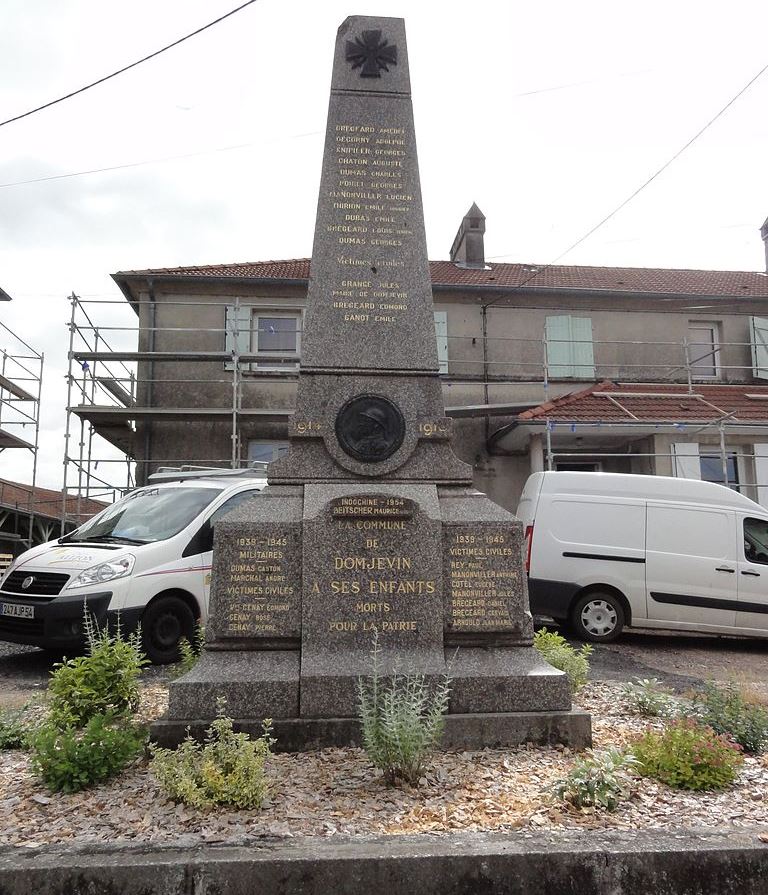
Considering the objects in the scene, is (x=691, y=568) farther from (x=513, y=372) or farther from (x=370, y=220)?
(x=513, y=372)

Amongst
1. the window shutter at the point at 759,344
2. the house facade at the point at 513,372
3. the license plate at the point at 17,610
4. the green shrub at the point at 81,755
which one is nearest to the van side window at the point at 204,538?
the license plate at the point at 17,610

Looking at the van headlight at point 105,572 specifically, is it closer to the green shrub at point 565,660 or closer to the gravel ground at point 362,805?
the gravel ground at point 362,805

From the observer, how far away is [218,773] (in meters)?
3.23

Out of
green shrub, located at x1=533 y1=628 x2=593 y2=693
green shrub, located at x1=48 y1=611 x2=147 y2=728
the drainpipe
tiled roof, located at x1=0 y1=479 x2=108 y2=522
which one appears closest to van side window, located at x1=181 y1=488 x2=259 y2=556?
green shrub, located at x1=48 y1=611 x2=147 y2=728

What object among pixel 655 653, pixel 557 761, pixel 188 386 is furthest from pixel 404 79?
pixel 188 386

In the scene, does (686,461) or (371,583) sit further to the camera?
(686,461)

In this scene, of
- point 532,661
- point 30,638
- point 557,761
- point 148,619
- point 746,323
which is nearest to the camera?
point 557,761

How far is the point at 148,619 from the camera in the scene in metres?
7.37

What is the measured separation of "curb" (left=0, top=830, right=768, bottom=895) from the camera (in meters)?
2.61

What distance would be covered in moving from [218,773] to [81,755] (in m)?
0.77

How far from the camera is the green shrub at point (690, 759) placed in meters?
3.50

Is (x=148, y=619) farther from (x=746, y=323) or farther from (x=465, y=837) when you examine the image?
(x=746, y=323)

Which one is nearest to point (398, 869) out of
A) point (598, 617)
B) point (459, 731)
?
point (459, 731)

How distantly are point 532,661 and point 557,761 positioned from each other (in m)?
0.64
